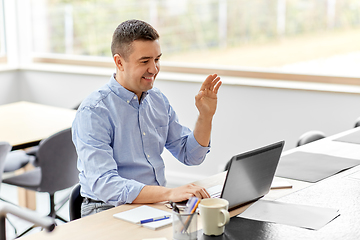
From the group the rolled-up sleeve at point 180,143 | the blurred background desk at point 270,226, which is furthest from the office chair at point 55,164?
the blurred background desk at point 270,226

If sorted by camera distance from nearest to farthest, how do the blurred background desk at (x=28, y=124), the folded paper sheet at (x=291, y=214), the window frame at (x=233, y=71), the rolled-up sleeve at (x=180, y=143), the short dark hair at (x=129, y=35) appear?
1. the folded paper sheet at (x=291, y=214)
2. the short dark hair at (x=129, y=35)
3. the rolled-up sleeve at (x=180, y=143)
4. the blurred background desk at (x=28, y=124)
5. the window frame at (x=233, y=71)

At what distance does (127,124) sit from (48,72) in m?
3.11

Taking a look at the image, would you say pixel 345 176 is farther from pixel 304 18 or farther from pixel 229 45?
pixel 229 45

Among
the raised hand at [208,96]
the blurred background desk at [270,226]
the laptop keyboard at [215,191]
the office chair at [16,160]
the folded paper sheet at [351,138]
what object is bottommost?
the office chair at [16,160]

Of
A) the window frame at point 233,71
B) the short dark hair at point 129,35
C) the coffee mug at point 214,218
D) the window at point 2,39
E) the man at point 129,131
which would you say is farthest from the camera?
the window at point 2,39

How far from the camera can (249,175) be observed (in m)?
1.45

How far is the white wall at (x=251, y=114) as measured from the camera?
3.31 metres

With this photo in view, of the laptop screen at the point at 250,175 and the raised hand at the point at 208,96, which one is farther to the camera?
the raised hand at the point at 208,96

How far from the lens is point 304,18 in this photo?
141 inches

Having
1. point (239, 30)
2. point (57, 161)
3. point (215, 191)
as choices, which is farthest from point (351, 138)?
point (239, 30)

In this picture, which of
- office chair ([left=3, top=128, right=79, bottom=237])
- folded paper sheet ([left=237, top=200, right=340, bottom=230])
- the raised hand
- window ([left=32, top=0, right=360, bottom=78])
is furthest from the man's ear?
window ([left=32, top=0, right=360, bottom=78])

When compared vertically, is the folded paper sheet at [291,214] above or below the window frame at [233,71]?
below

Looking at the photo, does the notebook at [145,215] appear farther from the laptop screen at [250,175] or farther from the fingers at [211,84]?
the fingers at [211,84]

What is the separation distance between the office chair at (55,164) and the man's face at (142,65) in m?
1.05
